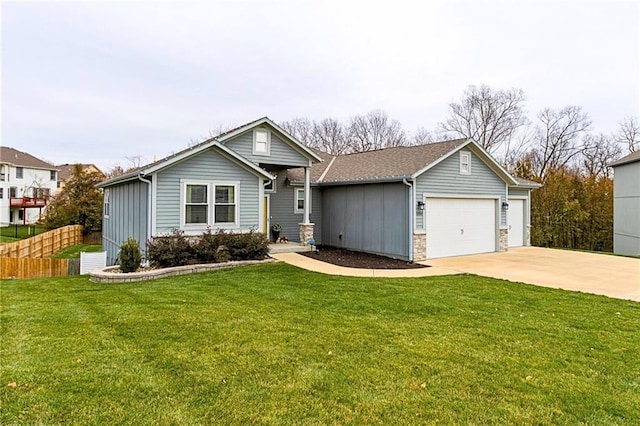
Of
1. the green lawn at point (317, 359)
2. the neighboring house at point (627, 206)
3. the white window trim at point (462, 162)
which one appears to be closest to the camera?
the green lawn at point (317, 359)

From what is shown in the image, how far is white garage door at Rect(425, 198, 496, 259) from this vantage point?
13.8 m

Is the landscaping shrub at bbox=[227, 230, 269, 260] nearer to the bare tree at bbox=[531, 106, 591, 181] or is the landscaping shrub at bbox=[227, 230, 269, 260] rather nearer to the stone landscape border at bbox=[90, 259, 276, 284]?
the stone landscape border at bbox=[90, 259, 276, 284]

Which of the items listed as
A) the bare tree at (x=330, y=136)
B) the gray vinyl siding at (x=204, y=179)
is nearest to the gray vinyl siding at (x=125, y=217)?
the gray vinyl siding at (x=204, y=179)

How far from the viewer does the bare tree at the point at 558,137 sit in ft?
104

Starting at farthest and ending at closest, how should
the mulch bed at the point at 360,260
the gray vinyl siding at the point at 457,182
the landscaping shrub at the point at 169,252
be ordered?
the gray vinyl siding at the point at 457,182 → the mulch bed at the point at 360,260 → the landscaping shrub at the point at 169,252

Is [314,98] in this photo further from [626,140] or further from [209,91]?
[626,140]

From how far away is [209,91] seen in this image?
78.7 feet

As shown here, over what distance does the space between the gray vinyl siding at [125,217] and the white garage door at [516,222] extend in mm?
14455

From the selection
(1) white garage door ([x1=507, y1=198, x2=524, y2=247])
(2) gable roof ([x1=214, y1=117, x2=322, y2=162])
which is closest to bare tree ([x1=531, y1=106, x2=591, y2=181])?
(1) white garage door ([x1=507, y1=198, x2=524, y2=247])

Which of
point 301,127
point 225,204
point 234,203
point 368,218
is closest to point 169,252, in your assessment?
point 225,204

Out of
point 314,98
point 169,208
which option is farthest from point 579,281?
point 314,98

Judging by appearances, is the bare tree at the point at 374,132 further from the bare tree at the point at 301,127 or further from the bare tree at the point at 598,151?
the bare tree at the point at 598,151

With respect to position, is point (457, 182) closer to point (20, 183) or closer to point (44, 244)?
point (44, 244)

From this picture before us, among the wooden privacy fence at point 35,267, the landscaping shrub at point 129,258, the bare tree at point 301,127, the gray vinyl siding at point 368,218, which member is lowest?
the wooden privacy fence at point 35,267
